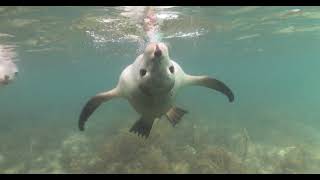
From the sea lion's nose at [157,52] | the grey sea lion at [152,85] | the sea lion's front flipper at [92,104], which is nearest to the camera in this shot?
the sea lion's nose at [157,52]

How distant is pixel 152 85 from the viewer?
4949 mm

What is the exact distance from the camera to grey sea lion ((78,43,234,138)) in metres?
4.70

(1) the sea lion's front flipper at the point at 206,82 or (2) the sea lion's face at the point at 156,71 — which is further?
(1) the sea lion's front flipper at the point at 206,82

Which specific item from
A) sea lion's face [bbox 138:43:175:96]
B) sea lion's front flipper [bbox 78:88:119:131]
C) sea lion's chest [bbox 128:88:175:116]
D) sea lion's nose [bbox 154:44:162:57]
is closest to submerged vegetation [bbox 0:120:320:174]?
sea lion's front flipper [bbox 78:88:119:131]

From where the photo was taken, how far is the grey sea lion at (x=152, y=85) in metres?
4.70

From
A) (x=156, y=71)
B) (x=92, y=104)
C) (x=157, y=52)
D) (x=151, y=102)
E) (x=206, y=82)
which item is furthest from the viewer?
(x=206, y=82)

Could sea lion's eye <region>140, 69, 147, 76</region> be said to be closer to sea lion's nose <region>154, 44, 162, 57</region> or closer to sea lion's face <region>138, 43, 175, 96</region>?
sea lion's face <region>138, 43, 175, 96</region>

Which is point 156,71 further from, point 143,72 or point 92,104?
point 92,104

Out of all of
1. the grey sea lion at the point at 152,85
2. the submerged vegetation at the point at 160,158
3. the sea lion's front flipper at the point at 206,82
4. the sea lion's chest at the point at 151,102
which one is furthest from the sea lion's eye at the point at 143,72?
the submerged vegetation at the point at 160,158

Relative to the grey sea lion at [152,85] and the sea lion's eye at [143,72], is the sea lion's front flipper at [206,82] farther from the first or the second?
the sea lion's eye at [143,72]

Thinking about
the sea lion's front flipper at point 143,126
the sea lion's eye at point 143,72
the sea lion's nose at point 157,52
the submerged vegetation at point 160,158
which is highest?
the sea lion's nose at point 157,52

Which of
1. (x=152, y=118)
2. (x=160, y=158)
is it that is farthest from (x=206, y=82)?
(x=160, y=158)

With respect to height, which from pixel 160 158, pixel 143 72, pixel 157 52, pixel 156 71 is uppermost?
pixel 157 52

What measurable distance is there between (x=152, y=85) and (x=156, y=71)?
311 mm
